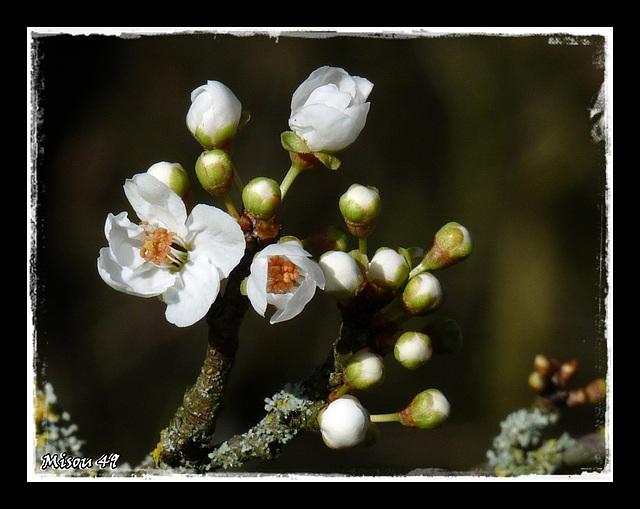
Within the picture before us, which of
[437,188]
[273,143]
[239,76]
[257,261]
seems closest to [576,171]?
[437,188]

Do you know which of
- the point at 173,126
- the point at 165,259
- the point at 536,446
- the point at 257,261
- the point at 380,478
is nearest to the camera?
the point at 257,261

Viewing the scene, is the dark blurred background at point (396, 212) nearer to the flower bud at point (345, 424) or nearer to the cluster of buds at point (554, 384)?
the cluster of buds at point (554, 384)

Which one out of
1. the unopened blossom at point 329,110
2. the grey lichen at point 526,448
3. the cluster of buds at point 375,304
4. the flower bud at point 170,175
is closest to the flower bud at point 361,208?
the cluster of buds at point 375,304

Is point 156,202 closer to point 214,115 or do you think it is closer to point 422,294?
point 214,115

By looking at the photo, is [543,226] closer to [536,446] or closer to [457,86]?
[457,86]

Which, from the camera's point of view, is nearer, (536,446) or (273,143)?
(536,446)
